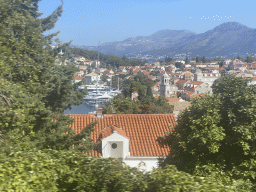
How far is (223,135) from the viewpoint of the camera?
6.43 metres

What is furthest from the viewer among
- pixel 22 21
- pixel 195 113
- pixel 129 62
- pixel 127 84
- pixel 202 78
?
pixel 129 62

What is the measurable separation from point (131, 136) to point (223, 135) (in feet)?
22.8

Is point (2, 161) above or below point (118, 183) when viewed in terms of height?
above

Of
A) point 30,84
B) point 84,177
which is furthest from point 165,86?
point 84,177

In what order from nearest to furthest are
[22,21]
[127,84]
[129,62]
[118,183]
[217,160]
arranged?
[118,183]
[217,160]
[22,21]
[127,84]
[129,62]

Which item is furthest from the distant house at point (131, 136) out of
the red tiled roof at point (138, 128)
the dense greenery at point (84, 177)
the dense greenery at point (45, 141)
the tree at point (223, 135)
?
the dense greenery at point (84, 177)

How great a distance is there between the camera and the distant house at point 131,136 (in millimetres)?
11352

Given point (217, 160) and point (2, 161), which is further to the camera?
point (217, 160)

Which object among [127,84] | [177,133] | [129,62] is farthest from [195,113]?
[129,62]

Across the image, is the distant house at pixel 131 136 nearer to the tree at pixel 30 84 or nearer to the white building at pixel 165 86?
the tree at pixel 30 84

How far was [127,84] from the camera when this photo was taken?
214ft

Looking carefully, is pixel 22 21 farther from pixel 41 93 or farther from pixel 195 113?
pixel 195 113

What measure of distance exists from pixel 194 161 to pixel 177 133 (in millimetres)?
1080

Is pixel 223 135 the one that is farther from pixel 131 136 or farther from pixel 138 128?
pixel 138 128
